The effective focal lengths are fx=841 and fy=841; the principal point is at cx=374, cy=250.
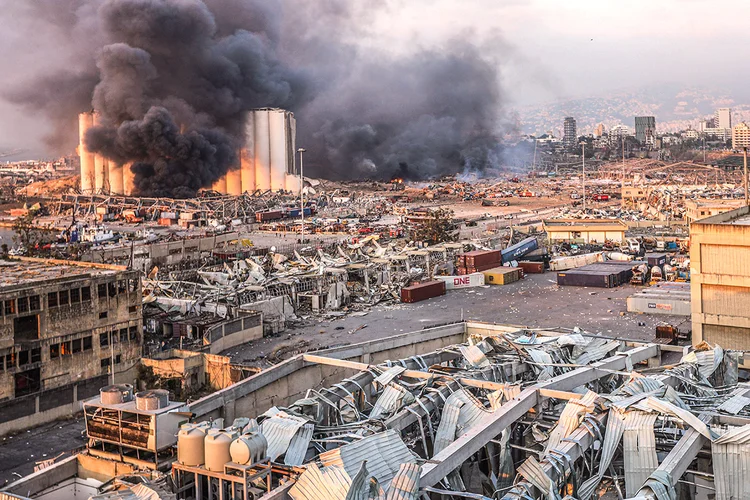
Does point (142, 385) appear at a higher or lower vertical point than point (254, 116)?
lower

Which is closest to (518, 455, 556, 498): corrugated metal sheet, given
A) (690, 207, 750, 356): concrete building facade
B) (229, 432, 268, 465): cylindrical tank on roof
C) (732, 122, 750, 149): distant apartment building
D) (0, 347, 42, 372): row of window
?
(229, 432, 268, 465): cylindrical tank on roof

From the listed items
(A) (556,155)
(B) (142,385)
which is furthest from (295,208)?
(A) (556,155)

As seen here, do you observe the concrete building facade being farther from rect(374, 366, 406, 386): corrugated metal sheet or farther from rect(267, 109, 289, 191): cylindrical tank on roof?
rect(267, 109, 289, 191): cylindrical tank on roof

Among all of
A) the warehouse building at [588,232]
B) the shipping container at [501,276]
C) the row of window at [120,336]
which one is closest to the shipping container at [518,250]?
the shipping container at [501,276]

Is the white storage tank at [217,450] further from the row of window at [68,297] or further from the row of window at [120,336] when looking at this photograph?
the row of window at [120,336]

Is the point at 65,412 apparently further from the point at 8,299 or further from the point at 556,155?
the point at 556,155

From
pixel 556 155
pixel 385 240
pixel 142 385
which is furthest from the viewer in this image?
pixel 556 155

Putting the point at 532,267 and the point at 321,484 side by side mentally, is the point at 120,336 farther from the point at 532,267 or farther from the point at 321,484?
the point at 532,267
